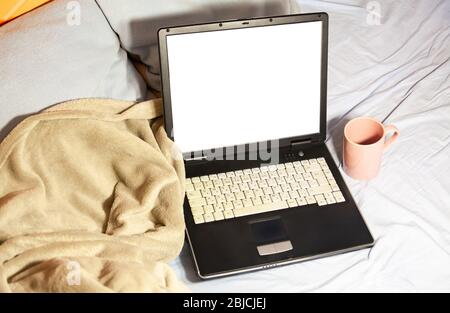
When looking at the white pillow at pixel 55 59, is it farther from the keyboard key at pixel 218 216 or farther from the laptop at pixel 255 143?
the keyboard key at pixel 218 216

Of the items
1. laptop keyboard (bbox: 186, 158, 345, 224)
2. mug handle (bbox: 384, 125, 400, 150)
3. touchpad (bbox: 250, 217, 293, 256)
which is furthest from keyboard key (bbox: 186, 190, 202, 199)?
mug handle (bbox: 384, 125, 400, 150)

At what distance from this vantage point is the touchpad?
1.06 m

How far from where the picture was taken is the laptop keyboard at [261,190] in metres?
1.12

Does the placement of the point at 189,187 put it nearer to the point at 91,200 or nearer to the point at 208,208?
the point at 208,208

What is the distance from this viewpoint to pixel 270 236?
108cm

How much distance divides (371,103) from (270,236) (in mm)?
416

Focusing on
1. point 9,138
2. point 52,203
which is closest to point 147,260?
point 52,203

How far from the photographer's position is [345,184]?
116 centimetres

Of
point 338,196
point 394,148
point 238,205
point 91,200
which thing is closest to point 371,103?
point 394,148

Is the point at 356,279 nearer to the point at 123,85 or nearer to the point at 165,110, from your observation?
the point at 165,110

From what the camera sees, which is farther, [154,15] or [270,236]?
[154,15]

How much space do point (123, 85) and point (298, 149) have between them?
1.13 feet

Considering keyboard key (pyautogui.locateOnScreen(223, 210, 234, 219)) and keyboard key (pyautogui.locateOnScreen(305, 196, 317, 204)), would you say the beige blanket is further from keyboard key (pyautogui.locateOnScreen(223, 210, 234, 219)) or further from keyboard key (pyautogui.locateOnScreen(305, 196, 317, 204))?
keyboard key (pyautogui.locateOnScreen(305, 196, 317, 204))

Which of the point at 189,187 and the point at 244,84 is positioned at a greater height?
the point at 244,84
